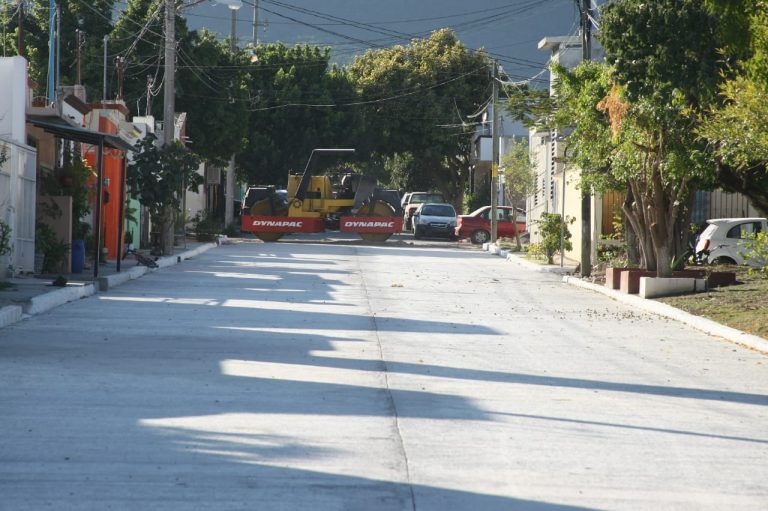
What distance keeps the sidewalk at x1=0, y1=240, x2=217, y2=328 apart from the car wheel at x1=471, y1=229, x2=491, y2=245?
1051 inches

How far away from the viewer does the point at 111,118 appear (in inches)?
1331

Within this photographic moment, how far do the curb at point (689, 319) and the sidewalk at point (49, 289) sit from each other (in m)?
9.44

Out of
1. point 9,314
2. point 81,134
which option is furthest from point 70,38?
point 9,314

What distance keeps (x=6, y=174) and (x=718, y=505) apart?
17764 mm

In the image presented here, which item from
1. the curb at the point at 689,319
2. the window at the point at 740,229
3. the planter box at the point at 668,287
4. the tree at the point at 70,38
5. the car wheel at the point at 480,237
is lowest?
the curb at the point at 689,319

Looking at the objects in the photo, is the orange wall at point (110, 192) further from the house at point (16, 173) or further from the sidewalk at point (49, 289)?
the house at point (16, 173)

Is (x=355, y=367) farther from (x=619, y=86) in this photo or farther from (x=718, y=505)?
(x=619, y=86)

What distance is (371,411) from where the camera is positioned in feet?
32.3

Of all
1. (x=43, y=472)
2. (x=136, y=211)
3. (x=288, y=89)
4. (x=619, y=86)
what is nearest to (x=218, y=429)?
(x=43, y=472)

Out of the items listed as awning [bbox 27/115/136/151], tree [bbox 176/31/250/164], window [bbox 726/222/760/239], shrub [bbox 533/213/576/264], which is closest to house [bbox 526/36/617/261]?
shrub [bbox 533/213/576/264]

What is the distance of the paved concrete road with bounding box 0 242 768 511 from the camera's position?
7223 millimetres

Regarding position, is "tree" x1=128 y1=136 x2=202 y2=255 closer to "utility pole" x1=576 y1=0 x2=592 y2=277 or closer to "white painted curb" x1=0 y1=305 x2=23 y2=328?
"utility pole" x1=576 y1=0 x2=592 y2=277

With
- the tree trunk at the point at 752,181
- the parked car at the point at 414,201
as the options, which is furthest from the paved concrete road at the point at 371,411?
the parked car at the point at 414,201

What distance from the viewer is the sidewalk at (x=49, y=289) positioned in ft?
55.2
